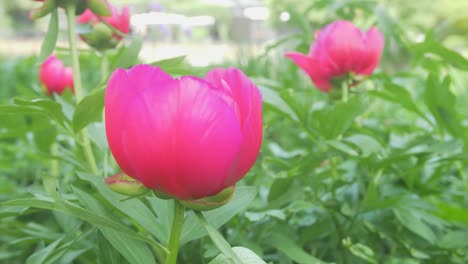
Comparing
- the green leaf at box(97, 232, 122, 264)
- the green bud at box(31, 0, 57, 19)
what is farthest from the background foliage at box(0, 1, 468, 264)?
the green bud at box(31, 0, 57, 19)

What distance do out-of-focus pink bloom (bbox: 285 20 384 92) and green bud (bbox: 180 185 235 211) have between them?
1.44ft

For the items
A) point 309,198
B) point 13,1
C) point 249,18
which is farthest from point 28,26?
point 309,198

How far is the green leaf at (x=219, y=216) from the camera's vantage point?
523 millimetres

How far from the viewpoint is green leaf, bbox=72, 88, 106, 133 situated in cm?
60

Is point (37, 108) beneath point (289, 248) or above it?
above

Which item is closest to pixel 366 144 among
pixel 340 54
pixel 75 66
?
pixel 340 54

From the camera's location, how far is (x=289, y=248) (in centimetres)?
65

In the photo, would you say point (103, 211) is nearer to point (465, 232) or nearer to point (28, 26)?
point (465, 232)

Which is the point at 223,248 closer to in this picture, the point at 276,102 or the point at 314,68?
the point at 276,102

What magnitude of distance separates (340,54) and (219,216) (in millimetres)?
399

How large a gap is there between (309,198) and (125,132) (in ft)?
1.44

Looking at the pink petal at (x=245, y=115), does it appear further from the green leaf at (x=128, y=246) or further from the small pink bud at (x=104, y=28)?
the small pink bud at (x=104, y=28)

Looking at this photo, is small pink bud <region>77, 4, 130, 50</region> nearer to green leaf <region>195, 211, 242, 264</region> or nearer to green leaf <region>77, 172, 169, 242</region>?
green leaf <region>77, 172, 169, 242</region>

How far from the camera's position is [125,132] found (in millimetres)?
401
